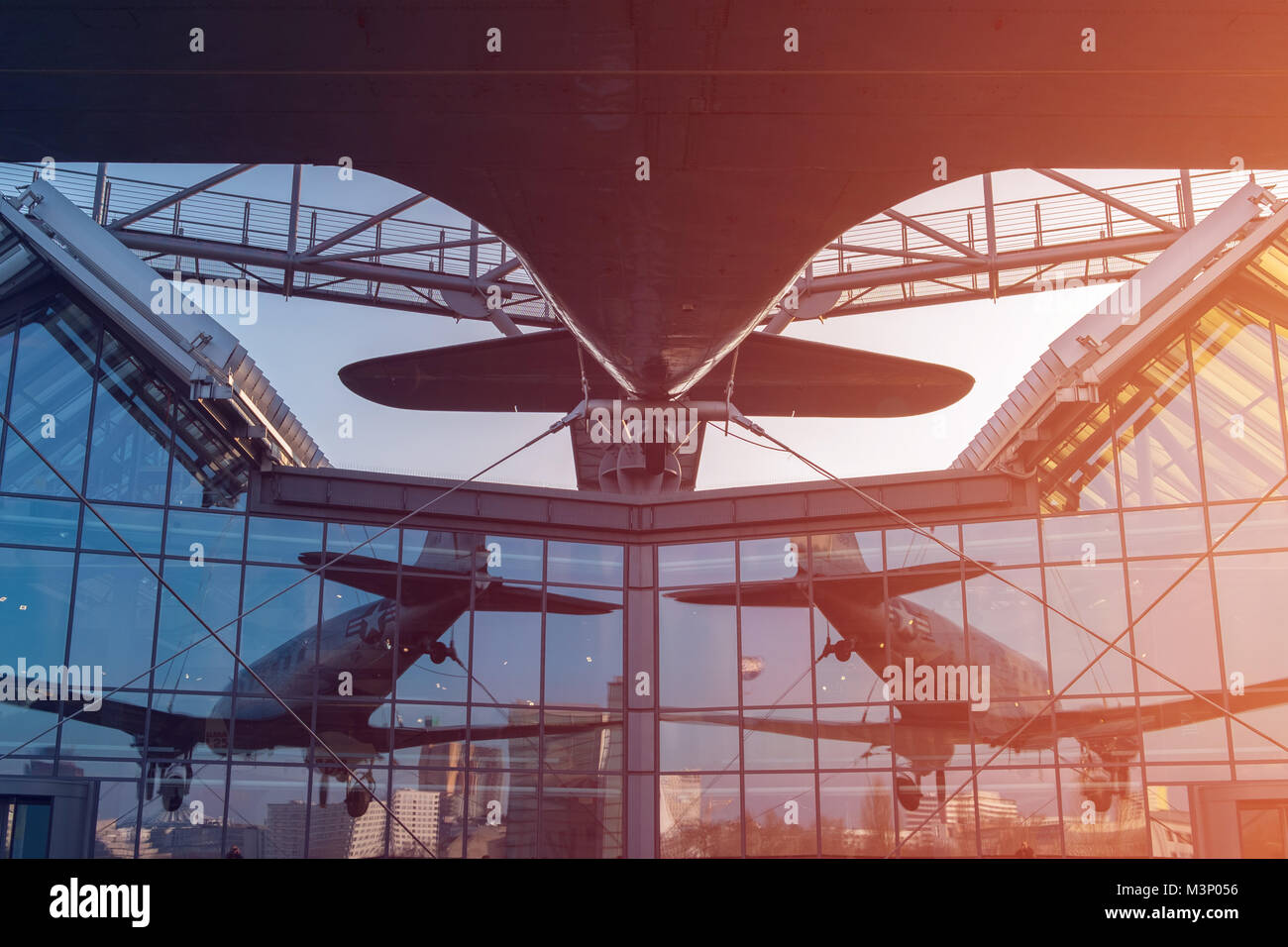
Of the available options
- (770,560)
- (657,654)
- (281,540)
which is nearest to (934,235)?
(770,560)

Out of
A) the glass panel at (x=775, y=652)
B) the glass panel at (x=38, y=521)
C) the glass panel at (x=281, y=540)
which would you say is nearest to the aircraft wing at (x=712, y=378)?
the glass panel at (x=281, y=540)

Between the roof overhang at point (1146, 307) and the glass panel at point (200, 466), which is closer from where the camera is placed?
the roof overhang at point (1146, 307)

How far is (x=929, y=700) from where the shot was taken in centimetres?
2159

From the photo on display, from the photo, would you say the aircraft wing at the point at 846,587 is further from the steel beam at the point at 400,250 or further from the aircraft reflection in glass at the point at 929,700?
the steel beam at the point at 400,250

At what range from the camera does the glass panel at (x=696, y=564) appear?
2388cm

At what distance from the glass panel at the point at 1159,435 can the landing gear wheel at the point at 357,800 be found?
15739 millimetres

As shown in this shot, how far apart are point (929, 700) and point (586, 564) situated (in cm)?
779

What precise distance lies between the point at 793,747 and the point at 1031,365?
888 cm

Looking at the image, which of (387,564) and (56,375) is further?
(387,564)

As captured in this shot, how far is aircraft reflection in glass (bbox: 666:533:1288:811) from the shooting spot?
20.0 meters

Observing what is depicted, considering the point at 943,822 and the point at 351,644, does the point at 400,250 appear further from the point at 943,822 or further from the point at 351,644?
the point at 943,822
